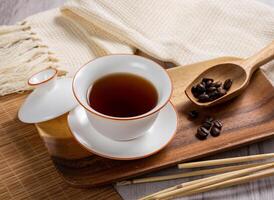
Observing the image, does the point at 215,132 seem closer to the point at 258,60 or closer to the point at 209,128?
the point at 209,128

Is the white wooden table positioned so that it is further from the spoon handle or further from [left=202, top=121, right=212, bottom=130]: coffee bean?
the spoon handle

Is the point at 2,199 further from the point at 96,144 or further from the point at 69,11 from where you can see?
the point at 69,11

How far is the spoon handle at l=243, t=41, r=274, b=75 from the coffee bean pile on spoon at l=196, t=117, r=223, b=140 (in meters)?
0.20

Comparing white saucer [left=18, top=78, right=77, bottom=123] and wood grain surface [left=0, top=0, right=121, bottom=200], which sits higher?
white saucer [left=18, top=78, right=77, bottom=123]

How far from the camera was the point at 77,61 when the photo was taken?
56.6 inches

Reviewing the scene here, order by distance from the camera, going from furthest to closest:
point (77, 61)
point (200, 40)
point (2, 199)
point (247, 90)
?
1. point (200, 40)
2. point (77, 61)
3. point (247, 90)
4. point (2, 199)

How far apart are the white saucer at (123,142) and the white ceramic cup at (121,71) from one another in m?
0.02

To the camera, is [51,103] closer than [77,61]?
Yes

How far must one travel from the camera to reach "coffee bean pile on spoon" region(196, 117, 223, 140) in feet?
3.86

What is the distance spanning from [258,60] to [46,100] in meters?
0.59

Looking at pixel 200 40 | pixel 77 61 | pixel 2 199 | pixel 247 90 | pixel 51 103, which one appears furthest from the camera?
pixel 200 40

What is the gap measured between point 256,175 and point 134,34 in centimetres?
61

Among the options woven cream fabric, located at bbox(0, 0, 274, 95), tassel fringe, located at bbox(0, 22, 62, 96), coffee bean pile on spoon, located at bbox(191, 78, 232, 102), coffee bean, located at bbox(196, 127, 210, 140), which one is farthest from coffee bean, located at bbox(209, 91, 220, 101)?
tassel fringe, located at bbox(0, 22, 62, 96)

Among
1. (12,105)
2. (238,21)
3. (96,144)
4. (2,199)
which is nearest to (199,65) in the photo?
(238,21)
